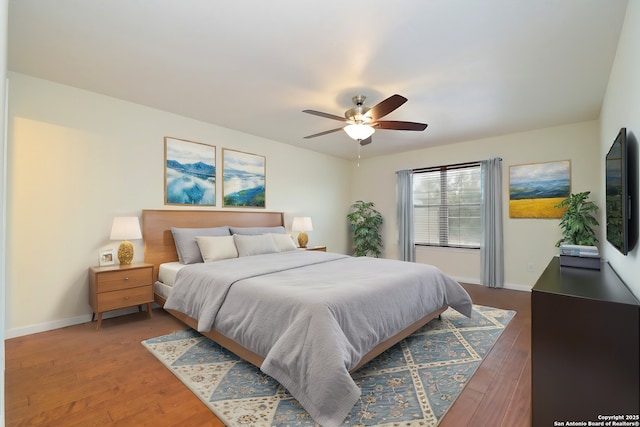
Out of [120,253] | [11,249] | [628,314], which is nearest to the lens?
[628,314]

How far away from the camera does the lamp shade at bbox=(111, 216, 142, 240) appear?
307cm

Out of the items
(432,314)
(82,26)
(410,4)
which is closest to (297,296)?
(432,314)

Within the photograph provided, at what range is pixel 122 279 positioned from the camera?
302 centimetres

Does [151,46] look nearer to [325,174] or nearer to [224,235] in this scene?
[224,235]

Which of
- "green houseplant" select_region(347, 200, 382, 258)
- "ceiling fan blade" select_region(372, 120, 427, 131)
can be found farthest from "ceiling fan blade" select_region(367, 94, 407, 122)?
"green houseplant" select_region(347, 200, 382, 258)

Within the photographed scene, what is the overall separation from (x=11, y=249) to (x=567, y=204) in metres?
6.38

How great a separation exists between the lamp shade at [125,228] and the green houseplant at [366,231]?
3935 mm

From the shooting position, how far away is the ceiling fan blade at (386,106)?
8.15 feet

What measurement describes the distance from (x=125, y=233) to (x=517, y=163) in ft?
18.0

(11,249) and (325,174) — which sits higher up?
(325,174)

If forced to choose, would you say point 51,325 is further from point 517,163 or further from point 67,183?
point 517,163

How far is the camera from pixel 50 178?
9.48 feet

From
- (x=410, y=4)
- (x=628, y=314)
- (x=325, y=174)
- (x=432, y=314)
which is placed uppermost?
(x=410, y=4)

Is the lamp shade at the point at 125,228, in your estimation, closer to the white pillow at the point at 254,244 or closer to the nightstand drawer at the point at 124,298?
the nightstand drawer at the point at 124,298
